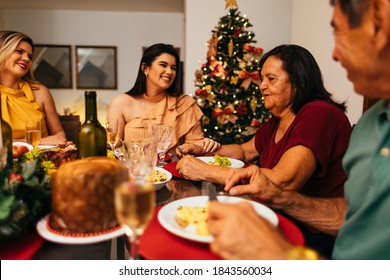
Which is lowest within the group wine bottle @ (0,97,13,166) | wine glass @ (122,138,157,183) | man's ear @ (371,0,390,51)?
wine glass @ (122,138,157,183)

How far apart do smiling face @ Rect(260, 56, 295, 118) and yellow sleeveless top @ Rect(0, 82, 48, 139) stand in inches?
77.0

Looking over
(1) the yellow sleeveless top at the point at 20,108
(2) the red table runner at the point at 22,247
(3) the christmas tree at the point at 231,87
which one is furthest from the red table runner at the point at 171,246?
(3) the christmas tree at the point at 231,87

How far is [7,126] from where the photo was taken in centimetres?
103

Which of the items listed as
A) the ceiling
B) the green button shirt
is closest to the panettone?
the green button shirt

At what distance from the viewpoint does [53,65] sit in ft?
21.1

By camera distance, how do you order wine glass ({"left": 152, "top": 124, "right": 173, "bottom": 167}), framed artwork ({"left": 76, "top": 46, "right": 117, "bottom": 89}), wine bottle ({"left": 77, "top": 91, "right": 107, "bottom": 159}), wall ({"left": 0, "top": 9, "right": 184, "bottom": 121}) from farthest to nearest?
framed artwork ({"left": 76, "top": 46, "right": 117, "bottom": 89}) → wall ({"left": 0, "top": 9, "right": 184, "bottom": 121}) → wine glass ({"left": 152, "top": 124, "right": 173, "bottom": 167}) → wine bottle ({"left": 77, "top": 91, "right": 107, "bottom": 159})

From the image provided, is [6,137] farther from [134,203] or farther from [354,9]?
[354,9]

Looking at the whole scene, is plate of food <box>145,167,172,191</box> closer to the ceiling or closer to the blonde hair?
the blonde hair

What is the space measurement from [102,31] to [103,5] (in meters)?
0.62

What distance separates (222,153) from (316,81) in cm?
70

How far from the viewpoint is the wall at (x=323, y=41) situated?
118 inches

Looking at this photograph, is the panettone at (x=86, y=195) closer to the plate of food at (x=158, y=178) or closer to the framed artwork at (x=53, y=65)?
the plate of food at (x=158, y=178)

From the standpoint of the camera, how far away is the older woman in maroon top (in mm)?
1320

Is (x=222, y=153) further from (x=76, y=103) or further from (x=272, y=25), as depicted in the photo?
(x=76, y=103)
